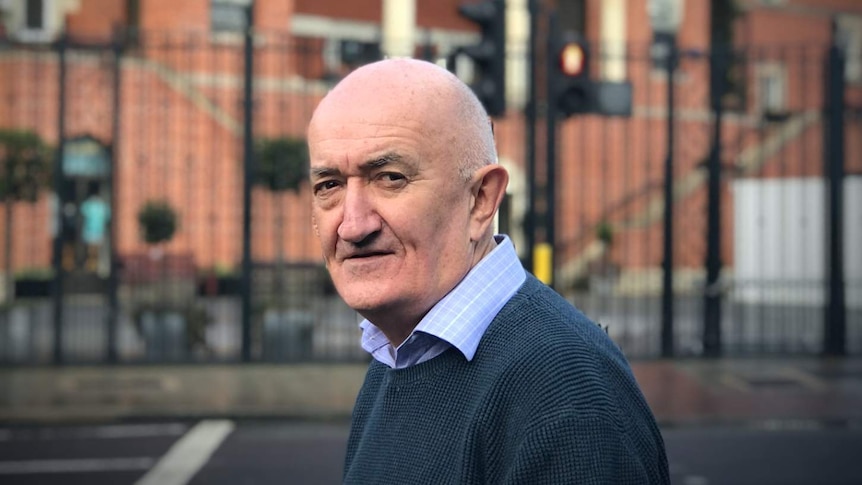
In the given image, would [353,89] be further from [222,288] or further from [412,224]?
[222,288]

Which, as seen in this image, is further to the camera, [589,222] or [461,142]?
[589,222]

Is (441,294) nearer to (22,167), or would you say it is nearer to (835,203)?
(835,203)

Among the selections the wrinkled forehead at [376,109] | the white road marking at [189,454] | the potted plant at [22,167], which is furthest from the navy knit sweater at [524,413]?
the potted plant at [22,167]

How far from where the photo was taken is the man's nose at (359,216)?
71.1 inches

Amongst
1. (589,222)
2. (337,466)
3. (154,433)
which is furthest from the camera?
(589,222)

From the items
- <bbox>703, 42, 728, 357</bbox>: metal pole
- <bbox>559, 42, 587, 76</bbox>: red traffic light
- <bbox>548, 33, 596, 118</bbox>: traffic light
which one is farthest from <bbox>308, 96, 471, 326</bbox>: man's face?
<bbox>703, 42, 728, 357</bbox>: metal pole

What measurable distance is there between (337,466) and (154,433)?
219cm

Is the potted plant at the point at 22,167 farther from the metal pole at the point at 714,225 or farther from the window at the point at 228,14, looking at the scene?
the window at the point at 228,14

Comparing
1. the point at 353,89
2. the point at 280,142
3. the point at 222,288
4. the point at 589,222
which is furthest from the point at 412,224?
the point at 589,222

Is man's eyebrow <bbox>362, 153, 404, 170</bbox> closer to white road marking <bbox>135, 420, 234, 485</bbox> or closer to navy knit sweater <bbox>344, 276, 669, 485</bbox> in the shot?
navy knit sweater <bbox>344, 276, 669, 485</bbox>

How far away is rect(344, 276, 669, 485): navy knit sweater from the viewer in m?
1.56

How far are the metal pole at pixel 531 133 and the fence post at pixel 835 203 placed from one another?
4.06 m

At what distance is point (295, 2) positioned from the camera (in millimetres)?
28516

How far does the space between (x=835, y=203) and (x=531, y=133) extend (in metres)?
4.56
